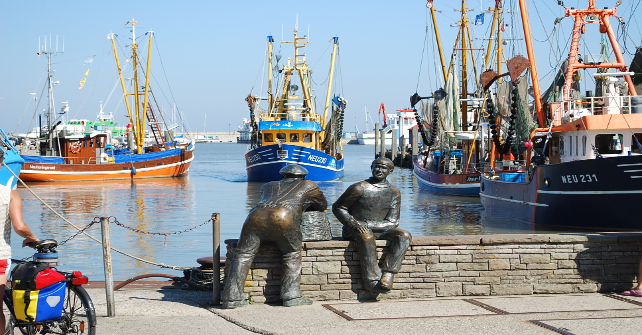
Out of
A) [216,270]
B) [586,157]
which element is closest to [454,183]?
[586,157]

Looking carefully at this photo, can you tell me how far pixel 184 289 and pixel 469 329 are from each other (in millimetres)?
3704

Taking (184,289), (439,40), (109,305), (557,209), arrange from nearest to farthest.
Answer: (109,305) < (184,289) < (557,209) < (439,40)

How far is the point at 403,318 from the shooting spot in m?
7.96

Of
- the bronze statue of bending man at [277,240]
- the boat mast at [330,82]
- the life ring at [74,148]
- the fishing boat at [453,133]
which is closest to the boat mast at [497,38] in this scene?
the fishing boat at [453,133]

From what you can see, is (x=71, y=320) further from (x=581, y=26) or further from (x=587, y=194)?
(x=581, y=26)

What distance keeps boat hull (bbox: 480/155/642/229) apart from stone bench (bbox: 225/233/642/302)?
35.0 ft

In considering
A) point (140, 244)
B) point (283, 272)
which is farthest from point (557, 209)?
point (283, 272)

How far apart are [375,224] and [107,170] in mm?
47237

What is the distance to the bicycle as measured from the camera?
6621 mm

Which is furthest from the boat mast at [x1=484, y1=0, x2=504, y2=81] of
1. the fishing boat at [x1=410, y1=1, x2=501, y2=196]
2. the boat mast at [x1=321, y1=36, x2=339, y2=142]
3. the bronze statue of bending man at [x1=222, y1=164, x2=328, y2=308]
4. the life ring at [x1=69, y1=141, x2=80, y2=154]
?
the bronze statue of bending man at [x1=222, y1=164, x2=328, y2=308]

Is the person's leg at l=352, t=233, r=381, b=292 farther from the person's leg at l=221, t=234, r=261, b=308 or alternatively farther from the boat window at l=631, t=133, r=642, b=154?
the boat window at l=631, t=133, r=642, b=154

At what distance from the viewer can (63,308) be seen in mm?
6715

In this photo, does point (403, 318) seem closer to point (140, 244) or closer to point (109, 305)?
point (109, 305)

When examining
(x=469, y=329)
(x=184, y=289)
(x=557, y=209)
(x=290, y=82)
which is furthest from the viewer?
(x=290, y=82)
